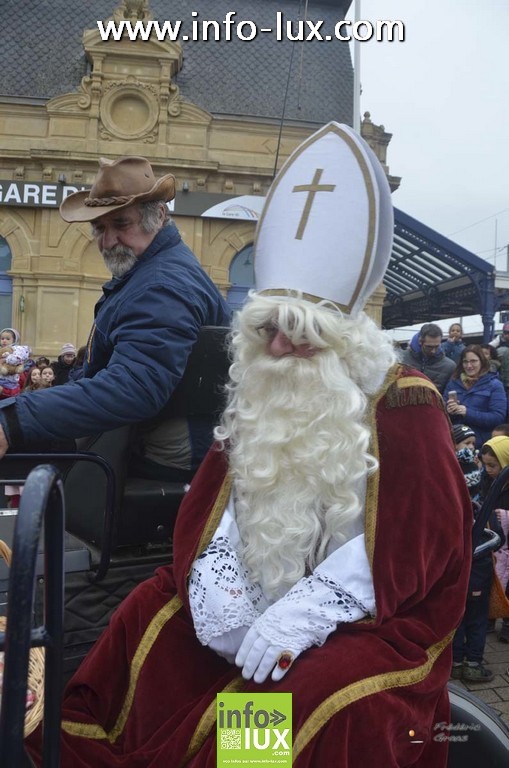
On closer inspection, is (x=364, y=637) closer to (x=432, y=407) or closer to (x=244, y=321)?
(x=432, y=407)

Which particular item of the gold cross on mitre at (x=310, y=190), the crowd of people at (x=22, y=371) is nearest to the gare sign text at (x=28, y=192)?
the crowd of people at (x=22, y=371)

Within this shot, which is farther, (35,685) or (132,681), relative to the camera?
(132,681)

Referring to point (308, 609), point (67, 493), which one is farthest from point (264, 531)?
point (67, 493)

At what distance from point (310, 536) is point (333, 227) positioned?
74 cm

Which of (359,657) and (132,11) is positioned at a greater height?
(132,11)

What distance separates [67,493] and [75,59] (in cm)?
1649

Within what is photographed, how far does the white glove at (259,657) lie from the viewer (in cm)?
134

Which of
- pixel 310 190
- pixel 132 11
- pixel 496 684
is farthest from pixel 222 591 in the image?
pixel 132 11

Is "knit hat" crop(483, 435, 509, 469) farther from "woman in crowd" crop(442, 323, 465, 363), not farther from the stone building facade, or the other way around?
the stone building facade

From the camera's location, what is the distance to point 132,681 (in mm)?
1519

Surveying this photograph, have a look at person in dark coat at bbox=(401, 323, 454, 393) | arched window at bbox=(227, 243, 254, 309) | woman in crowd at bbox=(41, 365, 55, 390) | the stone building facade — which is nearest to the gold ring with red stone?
person in dark coat at bbox=(401, 323, 454, 393)

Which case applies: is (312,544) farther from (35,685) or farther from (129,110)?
(129,110)

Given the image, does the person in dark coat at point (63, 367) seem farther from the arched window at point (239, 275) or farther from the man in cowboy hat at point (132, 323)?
the arched window at point (239, 275)

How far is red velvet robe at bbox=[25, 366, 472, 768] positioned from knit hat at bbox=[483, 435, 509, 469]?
2198 millimetres
